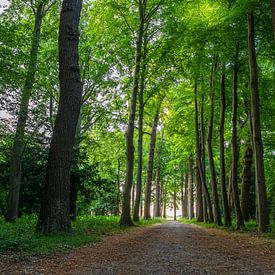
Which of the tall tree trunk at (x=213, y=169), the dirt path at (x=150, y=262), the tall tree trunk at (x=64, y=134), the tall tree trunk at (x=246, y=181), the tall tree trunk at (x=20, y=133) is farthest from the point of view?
the tall tree trunk at (x=246, y=181)

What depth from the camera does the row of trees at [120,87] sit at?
9.49 meters

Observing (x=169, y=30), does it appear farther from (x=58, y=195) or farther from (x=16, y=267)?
(x=16, y=267)

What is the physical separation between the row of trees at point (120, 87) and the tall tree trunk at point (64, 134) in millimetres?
26

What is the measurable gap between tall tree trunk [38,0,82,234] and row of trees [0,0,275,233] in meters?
0.03

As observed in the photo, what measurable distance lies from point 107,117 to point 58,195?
15646 millimetres

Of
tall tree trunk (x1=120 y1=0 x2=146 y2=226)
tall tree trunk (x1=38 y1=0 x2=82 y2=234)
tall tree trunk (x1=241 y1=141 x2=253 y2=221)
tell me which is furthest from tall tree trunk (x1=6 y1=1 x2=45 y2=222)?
tall tree trunk (x1=241 y1=141 x2=253 y2=221)

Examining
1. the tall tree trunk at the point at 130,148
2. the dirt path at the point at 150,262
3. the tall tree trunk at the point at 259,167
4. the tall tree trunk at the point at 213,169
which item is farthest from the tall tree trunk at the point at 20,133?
the tall tree trunk at the point at 213,169

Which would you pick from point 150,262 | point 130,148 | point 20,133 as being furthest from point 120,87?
point 150,262

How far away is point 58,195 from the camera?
28.4 feet

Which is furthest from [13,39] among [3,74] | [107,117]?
[107,117]

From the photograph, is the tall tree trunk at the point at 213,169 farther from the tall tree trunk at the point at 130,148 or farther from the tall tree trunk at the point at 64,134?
the tall tree trunk at the point at 64,134

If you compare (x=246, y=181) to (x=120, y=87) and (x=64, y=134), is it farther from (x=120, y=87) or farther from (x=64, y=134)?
(x=64, y=134)

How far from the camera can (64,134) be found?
29.8ft

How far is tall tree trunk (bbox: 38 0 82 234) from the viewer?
8555 millimetres
